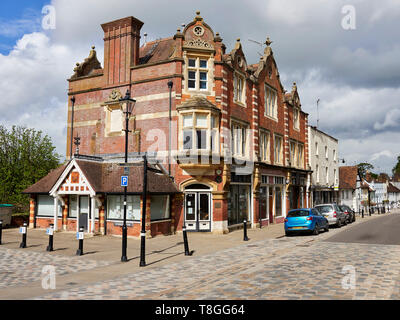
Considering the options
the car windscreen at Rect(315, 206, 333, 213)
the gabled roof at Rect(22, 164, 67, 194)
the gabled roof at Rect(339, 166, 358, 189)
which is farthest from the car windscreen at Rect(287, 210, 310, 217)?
the gabled roof at Rect(339, 166, 358, 189)

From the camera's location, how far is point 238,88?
2372cm

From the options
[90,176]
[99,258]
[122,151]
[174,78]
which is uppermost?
[174,78]

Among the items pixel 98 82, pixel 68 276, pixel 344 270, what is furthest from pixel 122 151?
pixel 344 270

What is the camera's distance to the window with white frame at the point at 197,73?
21.0 m

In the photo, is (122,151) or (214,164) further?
(122,151)

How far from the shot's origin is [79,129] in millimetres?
24344

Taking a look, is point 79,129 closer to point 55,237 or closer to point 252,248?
point 55,237

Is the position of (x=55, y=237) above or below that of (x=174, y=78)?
below

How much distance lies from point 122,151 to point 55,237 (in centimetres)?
641

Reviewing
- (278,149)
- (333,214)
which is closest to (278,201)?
(278,149)

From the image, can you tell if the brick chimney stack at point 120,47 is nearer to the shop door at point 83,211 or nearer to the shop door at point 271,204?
the shop door at point 83,211

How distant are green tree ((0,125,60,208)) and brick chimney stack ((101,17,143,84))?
1548 cm

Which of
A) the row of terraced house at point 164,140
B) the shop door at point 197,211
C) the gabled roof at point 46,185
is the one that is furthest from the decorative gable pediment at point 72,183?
the shop door at point 197,211
